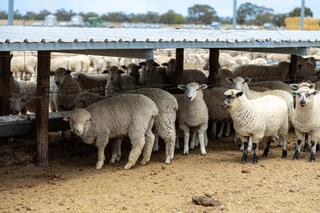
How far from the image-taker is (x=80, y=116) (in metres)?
10.2

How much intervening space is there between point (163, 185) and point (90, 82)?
759 cm

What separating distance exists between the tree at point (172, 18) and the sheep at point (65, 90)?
7452 cm

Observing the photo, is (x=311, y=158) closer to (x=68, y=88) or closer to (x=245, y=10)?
(x=68, y=88)

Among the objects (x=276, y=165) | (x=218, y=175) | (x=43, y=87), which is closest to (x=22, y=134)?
(x=43, y=87)

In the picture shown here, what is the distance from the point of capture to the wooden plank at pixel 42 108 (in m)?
10.6

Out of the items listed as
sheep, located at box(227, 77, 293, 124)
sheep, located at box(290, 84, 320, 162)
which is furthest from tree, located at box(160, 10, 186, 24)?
sheep, located at box(290, 84, 320, 162)

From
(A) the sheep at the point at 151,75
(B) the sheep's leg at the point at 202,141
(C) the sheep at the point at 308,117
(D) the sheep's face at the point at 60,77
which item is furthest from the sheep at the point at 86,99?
(A) the sheep at the point at 151,75

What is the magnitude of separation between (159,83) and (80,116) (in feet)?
21.7

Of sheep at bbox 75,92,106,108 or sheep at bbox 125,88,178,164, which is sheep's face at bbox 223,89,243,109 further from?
sheep at bbox 75,92,106,108

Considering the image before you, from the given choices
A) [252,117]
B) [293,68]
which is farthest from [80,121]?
[293,68]

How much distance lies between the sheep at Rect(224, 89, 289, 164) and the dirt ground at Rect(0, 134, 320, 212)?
511 millimetres

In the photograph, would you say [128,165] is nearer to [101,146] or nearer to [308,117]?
[101,146]

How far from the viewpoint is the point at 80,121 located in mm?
10203

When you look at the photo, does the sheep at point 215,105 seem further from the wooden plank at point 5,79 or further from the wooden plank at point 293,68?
the wooden plank at point 293,68
